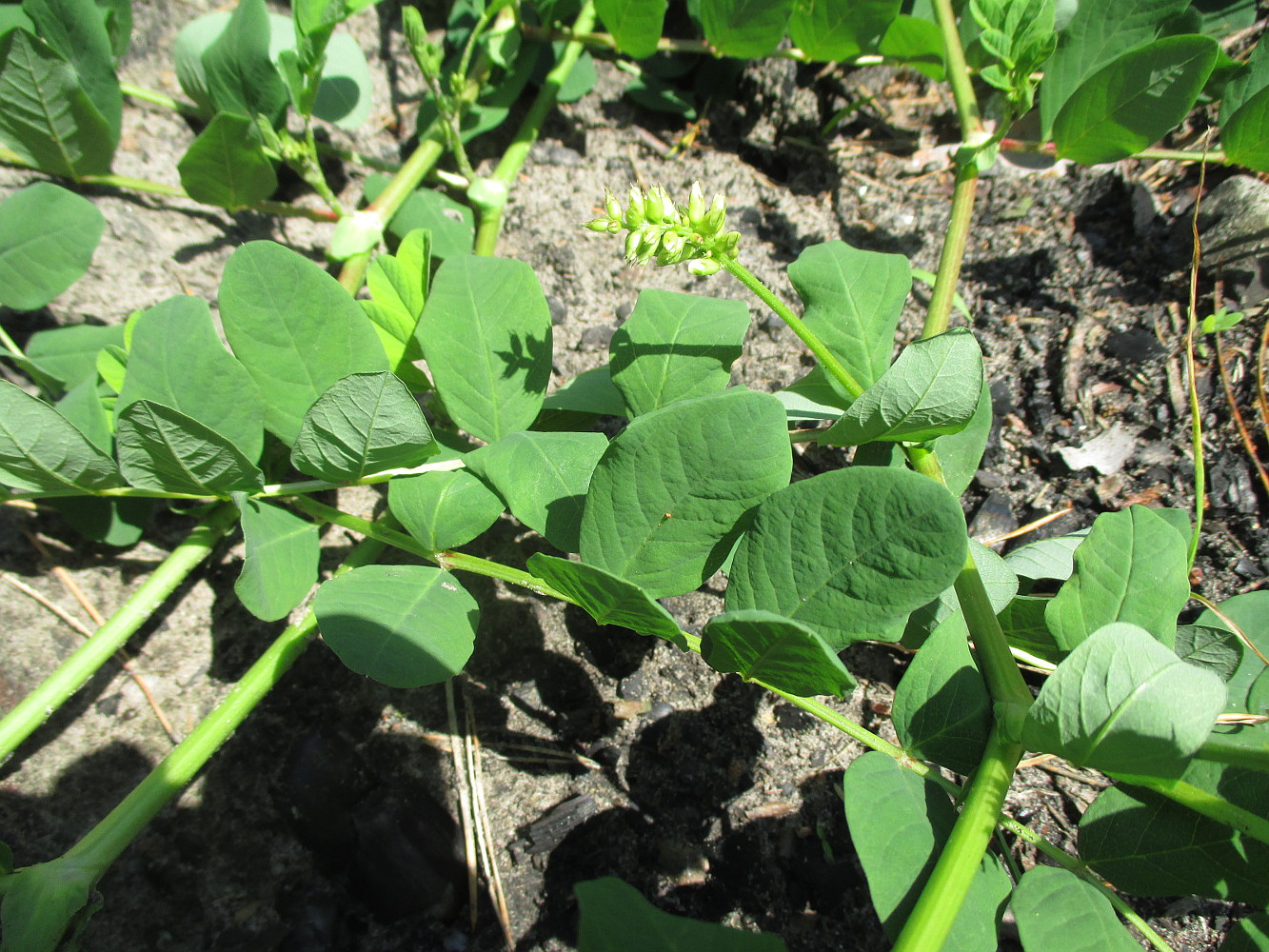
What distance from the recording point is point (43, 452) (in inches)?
49.8

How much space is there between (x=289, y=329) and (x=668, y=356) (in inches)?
25.7

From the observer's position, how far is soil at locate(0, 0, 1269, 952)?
143cm

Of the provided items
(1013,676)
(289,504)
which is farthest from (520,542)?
(1013,676)

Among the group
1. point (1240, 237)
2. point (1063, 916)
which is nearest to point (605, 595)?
point (1063, 916)

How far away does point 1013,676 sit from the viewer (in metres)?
1.15

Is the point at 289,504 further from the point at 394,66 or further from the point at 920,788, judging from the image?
the point at 394,66

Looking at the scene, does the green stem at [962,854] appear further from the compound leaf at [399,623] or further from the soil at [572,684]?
the compound leaf at [399,623]

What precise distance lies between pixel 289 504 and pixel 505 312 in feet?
2.01

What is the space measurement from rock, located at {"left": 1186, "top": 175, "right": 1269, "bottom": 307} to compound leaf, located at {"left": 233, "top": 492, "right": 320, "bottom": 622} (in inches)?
83.5

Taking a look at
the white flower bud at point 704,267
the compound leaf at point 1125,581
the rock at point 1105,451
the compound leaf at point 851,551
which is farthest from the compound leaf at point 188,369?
the rock at point 1105,451

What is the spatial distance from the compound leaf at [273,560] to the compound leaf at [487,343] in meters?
0.35

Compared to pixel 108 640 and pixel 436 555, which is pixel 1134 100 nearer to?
pixel 436 555

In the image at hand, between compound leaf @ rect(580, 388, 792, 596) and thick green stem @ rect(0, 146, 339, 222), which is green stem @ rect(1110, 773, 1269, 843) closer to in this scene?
compound leaf @ rect(580, 388, 792, 596)

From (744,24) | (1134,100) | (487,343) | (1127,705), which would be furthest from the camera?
(744,24)
